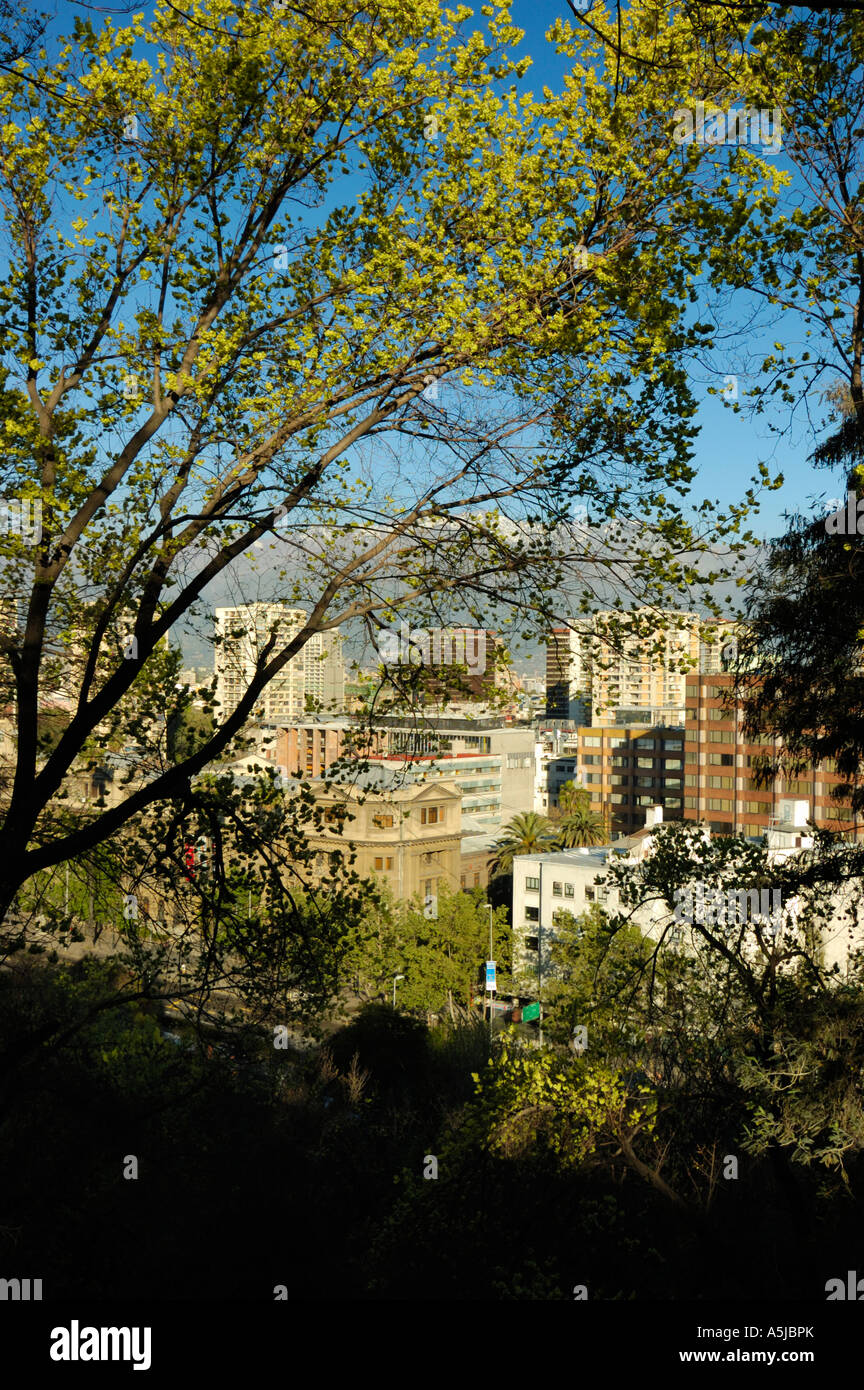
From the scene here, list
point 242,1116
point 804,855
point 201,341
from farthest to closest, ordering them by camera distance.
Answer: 1. point 242,1116
2. point 804,855
3. point 201,341

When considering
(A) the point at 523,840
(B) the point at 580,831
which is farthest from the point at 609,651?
(B) the point at 580,831

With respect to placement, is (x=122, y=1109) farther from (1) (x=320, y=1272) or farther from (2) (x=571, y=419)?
(2) (x=571, y=419)

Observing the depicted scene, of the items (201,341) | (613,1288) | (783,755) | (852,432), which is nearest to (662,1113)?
(613,1288)

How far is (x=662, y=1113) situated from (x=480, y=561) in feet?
33.3

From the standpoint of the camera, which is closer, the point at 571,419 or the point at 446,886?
the point at 571,419

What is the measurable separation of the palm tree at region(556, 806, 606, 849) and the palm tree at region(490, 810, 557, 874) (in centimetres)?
66

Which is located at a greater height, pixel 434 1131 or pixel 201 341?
pixel 201 341

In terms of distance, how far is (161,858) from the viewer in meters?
7.08

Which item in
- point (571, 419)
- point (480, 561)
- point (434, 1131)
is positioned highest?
point (571, 419)

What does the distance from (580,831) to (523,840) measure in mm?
3298
